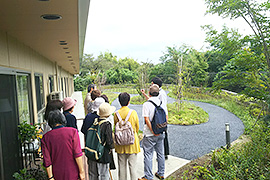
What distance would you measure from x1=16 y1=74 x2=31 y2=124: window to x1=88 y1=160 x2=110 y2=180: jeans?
6.11 feet

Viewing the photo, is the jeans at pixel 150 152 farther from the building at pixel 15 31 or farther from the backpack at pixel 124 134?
the building at pixel 15 31

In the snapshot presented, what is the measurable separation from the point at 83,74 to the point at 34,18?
130ft

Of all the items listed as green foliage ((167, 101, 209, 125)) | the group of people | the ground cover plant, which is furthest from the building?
green foliage ((167, 101, 209, 125))

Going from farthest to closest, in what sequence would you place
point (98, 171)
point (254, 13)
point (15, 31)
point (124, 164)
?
point (254, 13) < point (124, 164) < point (15, 31) < point (98, 171)

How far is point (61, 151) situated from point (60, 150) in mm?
18

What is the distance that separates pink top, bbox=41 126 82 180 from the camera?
2.38m

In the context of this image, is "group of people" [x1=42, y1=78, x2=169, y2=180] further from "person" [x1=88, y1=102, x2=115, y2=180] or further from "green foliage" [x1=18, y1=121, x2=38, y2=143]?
"green foliage" [x1=18, y1=121, x2=38, y2=143]

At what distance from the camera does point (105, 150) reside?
9.57 ft

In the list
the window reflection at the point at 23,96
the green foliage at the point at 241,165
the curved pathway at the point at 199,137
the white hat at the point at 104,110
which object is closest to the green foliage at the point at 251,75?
A: the green foliage at the point at 241,165

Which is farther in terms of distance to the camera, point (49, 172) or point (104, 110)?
point (104, 110)

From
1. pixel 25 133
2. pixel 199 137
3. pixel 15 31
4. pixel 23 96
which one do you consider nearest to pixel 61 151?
pixel 25 133

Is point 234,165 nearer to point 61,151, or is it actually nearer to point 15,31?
point 61,151

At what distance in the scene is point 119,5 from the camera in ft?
422

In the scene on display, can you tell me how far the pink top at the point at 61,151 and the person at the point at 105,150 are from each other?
50 centimetres
